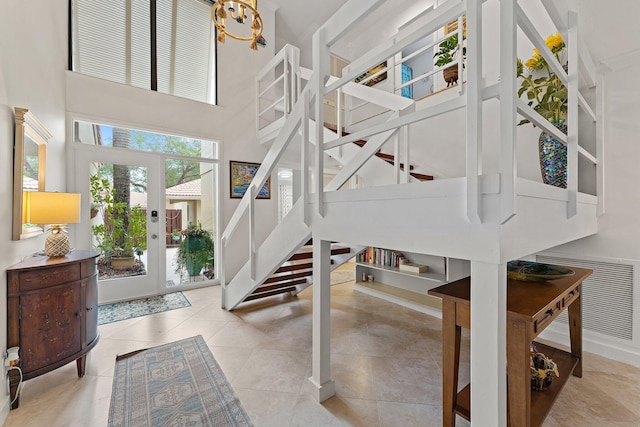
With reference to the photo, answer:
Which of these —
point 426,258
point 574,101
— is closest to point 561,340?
point 426,258

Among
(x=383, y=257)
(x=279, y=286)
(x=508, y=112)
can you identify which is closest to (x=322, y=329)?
(x=508, y=112)

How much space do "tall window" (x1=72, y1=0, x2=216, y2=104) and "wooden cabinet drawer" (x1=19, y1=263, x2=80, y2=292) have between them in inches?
113

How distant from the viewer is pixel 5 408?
1641 millimetres

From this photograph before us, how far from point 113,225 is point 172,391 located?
2.62 metres

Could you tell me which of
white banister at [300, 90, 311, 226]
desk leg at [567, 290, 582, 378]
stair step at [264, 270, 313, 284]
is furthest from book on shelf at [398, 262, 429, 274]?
white banister at [300, 90, 311, 226]

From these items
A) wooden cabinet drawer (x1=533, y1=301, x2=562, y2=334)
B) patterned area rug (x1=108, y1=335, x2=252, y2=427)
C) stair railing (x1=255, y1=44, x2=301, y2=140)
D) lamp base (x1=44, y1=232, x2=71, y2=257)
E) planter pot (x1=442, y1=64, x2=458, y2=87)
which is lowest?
patterned area rug (x1=108, y1=335, x2=252, y2=427)

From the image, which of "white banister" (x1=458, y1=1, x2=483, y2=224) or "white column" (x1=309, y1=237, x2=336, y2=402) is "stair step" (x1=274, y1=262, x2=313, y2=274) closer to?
"white column" (x1=309, y1=237, x2=336, y2=402)

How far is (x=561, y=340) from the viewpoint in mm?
2467

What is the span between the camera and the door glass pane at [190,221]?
4.05 meters

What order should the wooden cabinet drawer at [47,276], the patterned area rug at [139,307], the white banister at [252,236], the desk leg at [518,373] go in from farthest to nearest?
1. the patterned area rug at [139,307]
2. the white banister at [252,236]
3. the wooden cabinet drawer at [47,276]
4. the desk leg at [518,373]

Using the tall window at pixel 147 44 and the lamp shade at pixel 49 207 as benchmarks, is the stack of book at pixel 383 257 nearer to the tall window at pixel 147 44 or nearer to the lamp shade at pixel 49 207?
the lamp shade at pixel 49 207

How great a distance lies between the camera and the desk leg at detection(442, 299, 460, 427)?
1412 mm

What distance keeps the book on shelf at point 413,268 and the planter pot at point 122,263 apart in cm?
355

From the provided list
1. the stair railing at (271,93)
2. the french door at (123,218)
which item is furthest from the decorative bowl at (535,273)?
the french door at (123,218)
